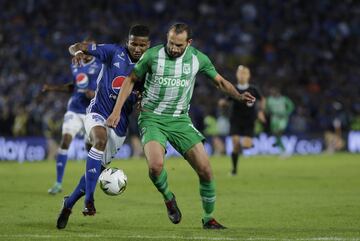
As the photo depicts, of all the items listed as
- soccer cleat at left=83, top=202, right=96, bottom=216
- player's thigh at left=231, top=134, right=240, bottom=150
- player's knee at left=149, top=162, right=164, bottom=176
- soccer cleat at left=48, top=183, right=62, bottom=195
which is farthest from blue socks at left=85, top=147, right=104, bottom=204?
player's thigh at left=231, top=134, right=240, bottom=150

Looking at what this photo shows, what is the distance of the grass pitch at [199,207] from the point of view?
384 inches

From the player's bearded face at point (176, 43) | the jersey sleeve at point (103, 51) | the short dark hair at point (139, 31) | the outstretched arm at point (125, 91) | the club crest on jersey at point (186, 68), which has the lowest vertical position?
the outstretched arm at point (125, 91)

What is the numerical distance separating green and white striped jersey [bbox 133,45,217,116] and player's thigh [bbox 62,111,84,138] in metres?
6.19

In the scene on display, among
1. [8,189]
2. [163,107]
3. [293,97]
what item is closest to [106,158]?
[163,107]

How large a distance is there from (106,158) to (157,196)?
472cm

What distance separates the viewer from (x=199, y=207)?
13219 mm

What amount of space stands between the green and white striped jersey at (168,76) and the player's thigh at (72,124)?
619 centimetres

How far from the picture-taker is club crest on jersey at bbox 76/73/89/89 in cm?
1598

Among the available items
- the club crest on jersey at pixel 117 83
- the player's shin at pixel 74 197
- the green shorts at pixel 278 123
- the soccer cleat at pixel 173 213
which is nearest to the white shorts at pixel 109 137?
the club crest on jersey at pixel 117 83

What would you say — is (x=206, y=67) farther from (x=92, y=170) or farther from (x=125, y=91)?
(x=92, y=170)

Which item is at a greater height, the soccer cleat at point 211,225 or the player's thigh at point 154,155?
the player's thigh at point 154,155

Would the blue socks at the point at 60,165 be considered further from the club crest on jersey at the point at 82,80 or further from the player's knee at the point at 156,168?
the player's knee at the point at 156,168

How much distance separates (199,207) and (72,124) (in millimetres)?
4101

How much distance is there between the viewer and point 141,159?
29.1 meters
